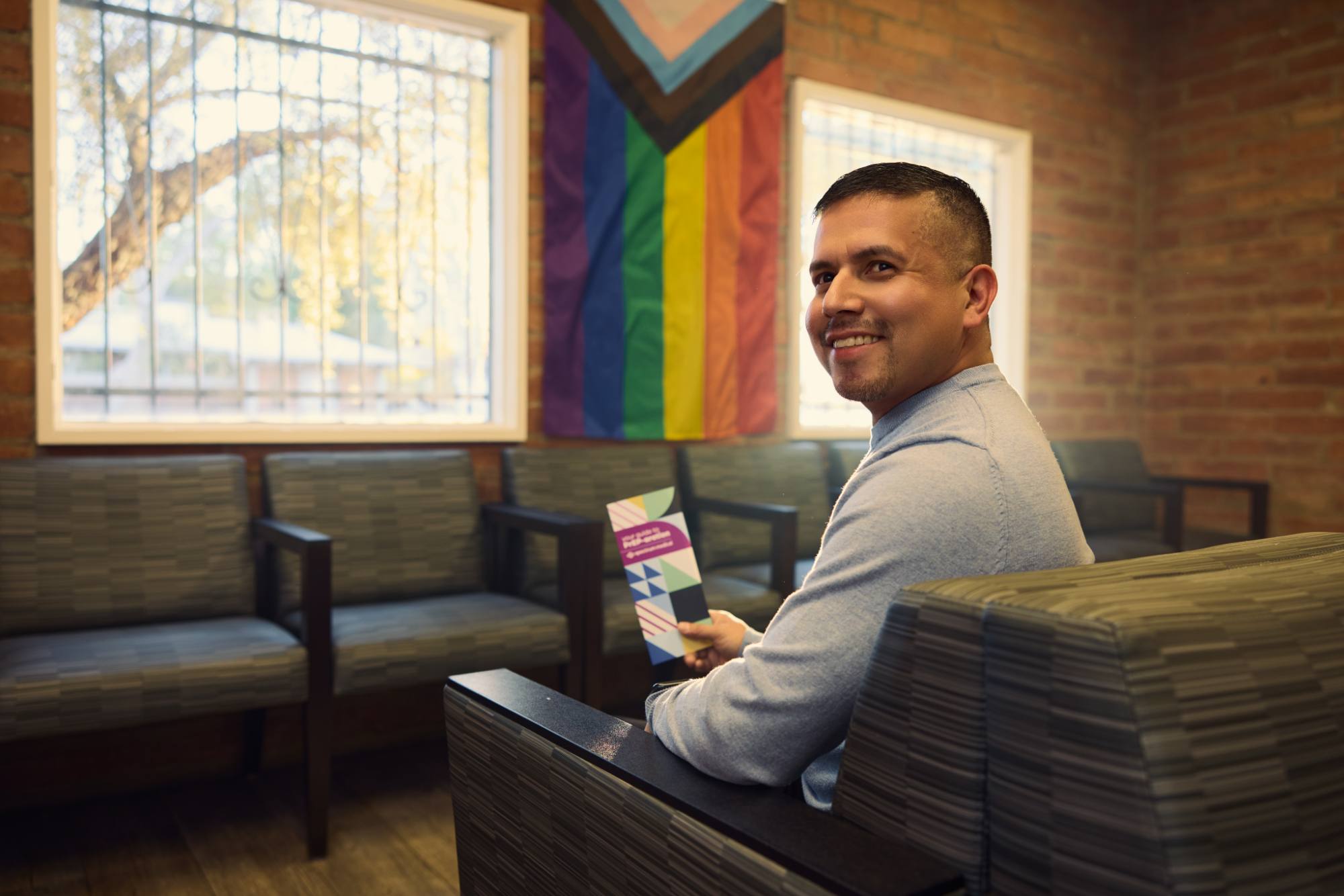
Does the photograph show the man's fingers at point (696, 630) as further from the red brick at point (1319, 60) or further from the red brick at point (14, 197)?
the red brick at point (1319, 60)

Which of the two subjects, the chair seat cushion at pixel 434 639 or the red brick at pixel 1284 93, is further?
the red brick at pixel 1284 93

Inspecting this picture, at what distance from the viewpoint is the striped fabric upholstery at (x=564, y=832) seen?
83 centimetres

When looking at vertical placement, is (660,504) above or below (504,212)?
below

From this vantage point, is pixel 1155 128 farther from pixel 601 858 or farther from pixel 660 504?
pixel 601 858

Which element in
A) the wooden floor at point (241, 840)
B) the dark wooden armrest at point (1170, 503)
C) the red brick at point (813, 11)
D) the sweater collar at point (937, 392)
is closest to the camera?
the sweater collar at point (937, 392)

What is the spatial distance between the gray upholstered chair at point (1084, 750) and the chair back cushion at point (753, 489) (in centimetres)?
235

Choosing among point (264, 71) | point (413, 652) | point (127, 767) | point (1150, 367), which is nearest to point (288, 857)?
point (413, 652)

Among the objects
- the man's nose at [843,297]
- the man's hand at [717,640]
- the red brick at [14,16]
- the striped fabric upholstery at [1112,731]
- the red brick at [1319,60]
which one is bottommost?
Answer: the man's hand at [717,640]

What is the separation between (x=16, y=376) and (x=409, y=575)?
1053 mm

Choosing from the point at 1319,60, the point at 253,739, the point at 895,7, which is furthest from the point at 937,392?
the point at 1319,60

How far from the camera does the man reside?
883 millimetres

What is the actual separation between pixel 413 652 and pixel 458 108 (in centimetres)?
174

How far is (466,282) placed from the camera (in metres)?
3.20

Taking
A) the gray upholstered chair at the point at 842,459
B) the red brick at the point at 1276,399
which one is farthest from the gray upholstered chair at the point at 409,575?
the red brick at the point at 1276,399
